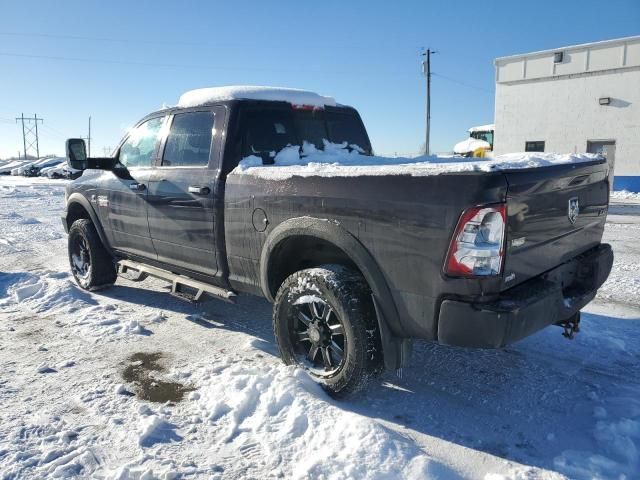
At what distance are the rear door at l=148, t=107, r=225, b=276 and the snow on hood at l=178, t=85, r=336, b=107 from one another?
121 mm

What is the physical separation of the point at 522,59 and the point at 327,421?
22.4 meters

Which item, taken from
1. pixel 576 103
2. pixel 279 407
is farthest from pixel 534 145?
pixel 279 407

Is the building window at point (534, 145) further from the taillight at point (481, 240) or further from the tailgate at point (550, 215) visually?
the taillight at point (481, 240)

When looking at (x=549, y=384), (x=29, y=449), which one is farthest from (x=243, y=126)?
(x=549, y=384)

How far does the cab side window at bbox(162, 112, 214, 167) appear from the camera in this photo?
13.4ft

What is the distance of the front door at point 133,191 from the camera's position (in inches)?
184

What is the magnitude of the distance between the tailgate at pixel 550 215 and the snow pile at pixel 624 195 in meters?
17.1

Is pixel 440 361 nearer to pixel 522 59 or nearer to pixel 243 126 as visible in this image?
pixel 243 126

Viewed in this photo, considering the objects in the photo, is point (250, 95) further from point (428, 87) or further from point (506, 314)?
Answer: point (428, 87)

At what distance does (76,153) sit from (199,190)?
216cm

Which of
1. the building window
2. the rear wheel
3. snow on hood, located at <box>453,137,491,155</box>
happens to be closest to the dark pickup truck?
the rear wheel

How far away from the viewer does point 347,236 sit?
116 inches

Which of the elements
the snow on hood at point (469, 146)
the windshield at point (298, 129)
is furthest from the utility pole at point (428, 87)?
the windshield at point (298, 129)

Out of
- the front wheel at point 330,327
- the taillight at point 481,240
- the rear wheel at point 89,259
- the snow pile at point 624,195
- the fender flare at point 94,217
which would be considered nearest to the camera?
the taillight at point 481,240
